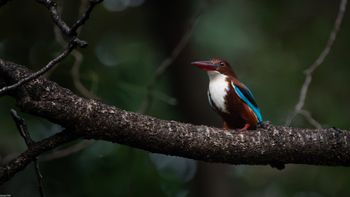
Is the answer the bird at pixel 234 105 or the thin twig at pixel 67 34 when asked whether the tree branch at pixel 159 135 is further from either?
the bird at pixel 234 105

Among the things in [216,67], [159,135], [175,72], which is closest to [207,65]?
[216,67]

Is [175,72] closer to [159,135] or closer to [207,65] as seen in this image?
[207,65]

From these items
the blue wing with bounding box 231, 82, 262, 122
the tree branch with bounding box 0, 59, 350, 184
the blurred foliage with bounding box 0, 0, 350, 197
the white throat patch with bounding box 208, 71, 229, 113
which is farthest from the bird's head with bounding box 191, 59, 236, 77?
the tree branch with bounding box 0, 59, 350, 184

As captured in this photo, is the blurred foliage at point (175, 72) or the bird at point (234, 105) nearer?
the bird at point (234, 105)

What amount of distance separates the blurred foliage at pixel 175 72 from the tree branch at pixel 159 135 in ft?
8.04

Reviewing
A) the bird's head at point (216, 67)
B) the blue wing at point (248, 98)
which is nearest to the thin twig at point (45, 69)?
the blue wing at point (248, 98)

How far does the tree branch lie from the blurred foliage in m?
2.45

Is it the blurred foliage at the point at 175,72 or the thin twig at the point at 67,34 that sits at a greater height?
the thin twig at the point at 67,34

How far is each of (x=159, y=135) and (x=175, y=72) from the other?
3.23m

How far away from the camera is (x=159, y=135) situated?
8.72ft

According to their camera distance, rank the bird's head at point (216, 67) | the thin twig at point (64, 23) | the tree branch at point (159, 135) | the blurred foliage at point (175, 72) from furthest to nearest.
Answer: the blurred foliage at point (175, 72) < the bird's head at point (216, 67) < the tree branch at point (159, 135) < the thin twig at point (64, 23)

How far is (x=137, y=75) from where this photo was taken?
659 cm

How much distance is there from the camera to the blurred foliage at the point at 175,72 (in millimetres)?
5844

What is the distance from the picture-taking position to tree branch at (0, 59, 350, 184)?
2.50 meters
